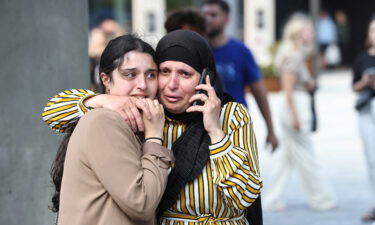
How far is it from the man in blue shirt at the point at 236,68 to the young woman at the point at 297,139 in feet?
5.04

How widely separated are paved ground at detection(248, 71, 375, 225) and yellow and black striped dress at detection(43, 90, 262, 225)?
424 cm

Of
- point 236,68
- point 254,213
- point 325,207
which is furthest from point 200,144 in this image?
point 325,207

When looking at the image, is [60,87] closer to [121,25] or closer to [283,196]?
[283,196]

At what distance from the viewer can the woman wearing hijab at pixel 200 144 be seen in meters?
2.83

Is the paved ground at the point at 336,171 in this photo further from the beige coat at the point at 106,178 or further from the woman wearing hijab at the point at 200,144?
the beige coat at the point at 106,178

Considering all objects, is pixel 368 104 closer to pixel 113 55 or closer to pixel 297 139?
pixel 297 139

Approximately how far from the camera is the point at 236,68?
609cm

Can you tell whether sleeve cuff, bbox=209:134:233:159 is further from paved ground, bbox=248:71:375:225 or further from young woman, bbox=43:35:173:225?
paved ground, bbox=248:71:375:225

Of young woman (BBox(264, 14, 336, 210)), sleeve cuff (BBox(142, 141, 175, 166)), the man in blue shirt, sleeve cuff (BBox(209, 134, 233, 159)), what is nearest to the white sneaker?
young woman (BBox(264, 14, 336, 210))

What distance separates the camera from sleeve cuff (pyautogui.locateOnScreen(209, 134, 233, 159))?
9.28 ft

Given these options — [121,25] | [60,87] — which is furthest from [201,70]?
[121,25]

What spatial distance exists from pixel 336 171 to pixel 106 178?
7465mm

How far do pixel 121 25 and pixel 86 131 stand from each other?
19.0 metres

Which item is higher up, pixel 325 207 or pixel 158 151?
pixel 158 151
